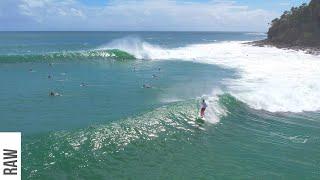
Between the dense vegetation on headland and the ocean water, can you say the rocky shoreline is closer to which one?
the dense vegetation on headland

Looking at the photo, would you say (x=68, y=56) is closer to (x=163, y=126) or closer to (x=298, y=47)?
(x=298, y=47)

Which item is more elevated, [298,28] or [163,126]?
[298,28]

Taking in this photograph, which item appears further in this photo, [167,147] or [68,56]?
[68,56]

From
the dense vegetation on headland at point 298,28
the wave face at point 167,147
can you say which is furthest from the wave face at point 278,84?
the dense vegetation on headland at point 298,28

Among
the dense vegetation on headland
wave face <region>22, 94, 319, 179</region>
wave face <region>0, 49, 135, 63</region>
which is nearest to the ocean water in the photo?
wave face <region>22, 94, 319, 179</region>

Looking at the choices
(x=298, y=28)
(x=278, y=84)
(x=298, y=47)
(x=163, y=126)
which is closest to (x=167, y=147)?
(x=163, y=126)

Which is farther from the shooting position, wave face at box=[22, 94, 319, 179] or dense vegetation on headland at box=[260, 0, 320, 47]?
dense vegetation on headland at box=[260, 0, 320, 47]

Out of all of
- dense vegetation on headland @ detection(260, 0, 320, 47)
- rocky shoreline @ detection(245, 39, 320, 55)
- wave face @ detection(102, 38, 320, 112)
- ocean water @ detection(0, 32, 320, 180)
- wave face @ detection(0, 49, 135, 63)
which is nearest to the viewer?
ocean water @ detection(0, 32, 320, 180)
